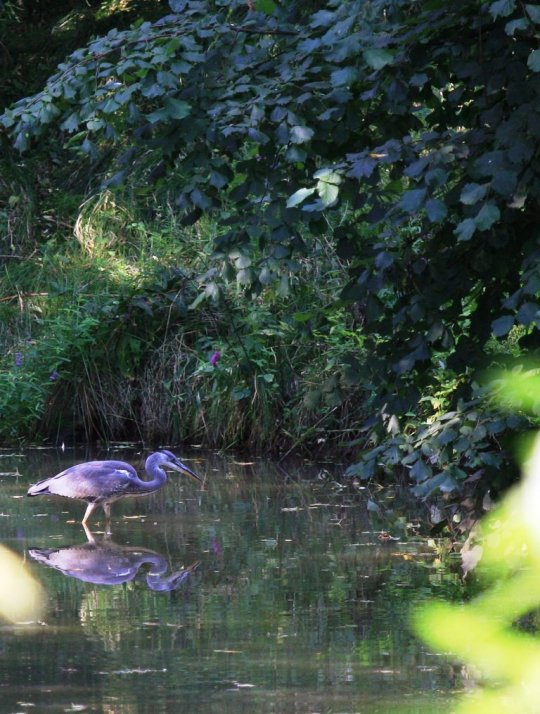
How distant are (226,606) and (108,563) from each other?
1179mm

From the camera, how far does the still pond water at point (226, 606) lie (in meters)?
4.18

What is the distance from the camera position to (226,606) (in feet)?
18.0

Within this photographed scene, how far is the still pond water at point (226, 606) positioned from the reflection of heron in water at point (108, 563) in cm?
1

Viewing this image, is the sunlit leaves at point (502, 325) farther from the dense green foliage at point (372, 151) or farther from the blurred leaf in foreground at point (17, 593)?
the blurred leaf in foreground at point (17, 593)

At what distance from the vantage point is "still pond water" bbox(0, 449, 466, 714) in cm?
418

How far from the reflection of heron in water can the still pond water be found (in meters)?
0.01

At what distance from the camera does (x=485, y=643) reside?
1524 millimetres

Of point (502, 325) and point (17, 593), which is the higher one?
point (502, 325)

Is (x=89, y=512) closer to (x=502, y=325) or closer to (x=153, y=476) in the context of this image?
(x=153, y=476)

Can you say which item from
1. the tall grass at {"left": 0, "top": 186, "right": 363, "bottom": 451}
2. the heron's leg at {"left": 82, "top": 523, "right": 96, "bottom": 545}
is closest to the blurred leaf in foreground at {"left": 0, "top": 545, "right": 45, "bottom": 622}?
the heron's leg at {"left": 82, "top": 523, "right": 96, "bottom": 545}

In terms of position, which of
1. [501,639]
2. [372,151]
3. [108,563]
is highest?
[501,639]

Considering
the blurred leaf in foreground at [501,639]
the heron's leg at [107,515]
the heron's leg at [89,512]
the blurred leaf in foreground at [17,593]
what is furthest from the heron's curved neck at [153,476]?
the blurred leaf in foreground at [501,639]

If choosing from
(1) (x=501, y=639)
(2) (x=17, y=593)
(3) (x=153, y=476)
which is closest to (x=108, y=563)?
(2) (x=17, y=593)

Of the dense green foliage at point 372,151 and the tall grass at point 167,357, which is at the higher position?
the dense green foliage at point 372,151
